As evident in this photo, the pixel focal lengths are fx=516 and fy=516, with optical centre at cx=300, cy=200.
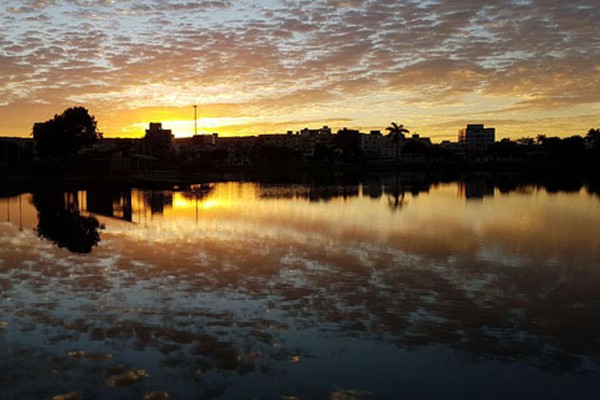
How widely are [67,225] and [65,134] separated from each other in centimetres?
5804

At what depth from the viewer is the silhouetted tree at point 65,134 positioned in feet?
256

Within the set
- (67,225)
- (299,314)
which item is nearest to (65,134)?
(67,225)

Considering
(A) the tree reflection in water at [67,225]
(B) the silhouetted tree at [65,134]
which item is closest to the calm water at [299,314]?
(A) the tree reflection in water at [67,225]

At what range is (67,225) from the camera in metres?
26.7

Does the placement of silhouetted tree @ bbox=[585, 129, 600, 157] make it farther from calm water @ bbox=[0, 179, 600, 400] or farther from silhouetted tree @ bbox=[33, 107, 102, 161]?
calm water @ bbox=[0, 179, 600, 400]

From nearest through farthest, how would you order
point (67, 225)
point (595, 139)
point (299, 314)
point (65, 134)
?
1. point (299, 314)
2. point (67, 225)
3. point (65, 134)
4. point (595, 139)

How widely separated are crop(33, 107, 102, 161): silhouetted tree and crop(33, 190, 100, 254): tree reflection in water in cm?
4039

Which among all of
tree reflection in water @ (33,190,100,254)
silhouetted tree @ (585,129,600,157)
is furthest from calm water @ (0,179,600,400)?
silhouetted tree @ (585,129,600,157)

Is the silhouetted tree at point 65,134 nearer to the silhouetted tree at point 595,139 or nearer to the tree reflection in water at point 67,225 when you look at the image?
the tree reflection in water at point 67,225

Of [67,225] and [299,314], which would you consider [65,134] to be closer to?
[67,225]

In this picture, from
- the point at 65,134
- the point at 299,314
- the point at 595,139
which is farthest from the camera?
the point at 595,139

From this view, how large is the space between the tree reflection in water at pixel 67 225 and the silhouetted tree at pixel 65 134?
4039 cm

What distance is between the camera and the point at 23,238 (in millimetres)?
22625

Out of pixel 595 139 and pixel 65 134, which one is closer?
pixel 65 134
